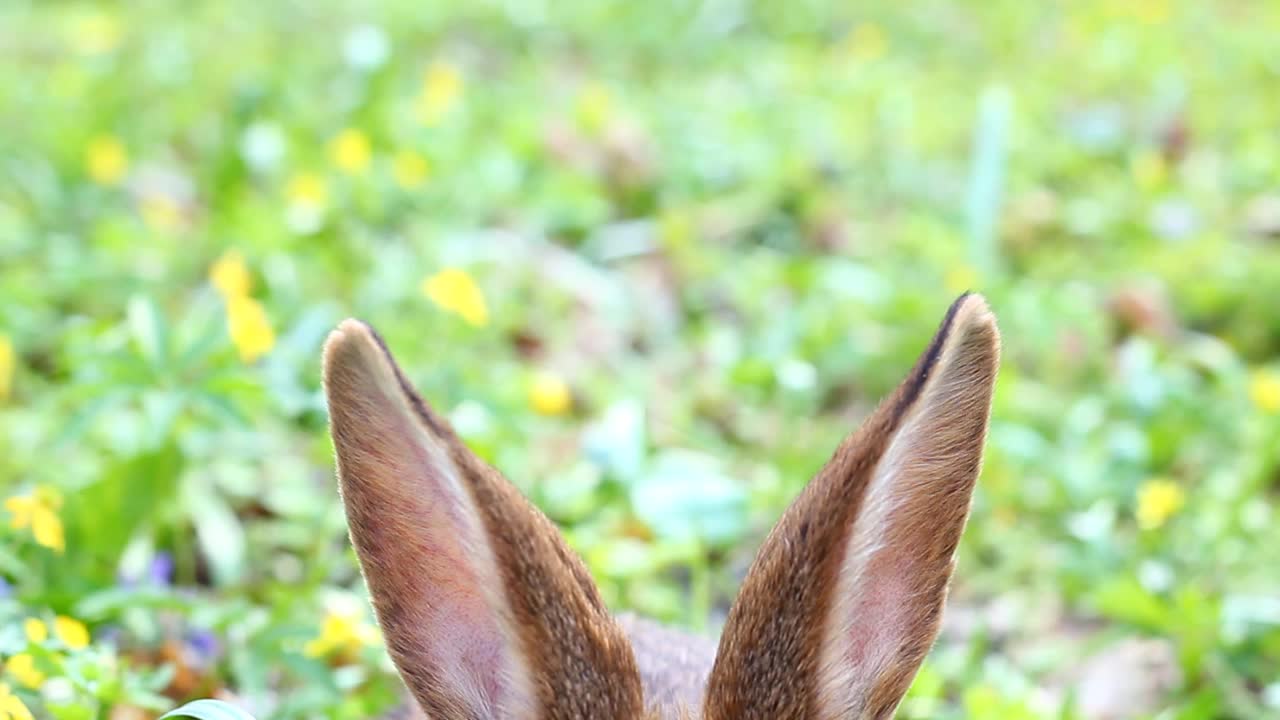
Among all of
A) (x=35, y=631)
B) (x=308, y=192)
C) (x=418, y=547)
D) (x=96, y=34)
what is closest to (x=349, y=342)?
(x=418, y=547)

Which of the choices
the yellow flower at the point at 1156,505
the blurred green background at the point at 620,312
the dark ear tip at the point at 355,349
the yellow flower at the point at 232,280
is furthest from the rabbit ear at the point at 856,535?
the yellow flower at the point at 232,280

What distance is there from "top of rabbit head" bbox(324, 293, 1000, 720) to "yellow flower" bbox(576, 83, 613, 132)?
3772 millimetres

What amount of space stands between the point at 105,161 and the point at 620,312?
5.71 ft

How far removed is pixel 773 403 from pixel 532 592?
2.33m

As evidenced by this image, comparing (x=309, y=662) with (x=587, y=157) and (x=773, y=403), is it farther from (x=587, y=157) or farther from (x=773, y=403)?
(x=587, y=157)

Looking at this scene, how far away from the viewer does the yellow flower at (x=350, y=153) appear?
14.9ft

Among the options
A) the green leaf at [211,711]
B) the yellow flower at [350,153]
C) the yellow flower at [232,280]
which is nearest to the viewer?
the green leaf at [211,711]

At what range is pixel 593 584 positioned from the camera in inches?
72.4

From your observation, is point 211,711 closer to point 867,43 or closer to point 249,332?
point 249,332

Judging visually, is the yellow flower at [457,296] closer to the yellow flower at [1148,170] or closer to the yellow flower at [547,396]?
the yellow flower at [547,396]

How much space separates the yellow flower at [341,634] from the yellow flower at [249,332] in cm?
72

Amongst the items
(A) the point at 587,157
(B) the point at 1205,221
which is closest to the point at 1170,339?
(B) the point at 1205,221

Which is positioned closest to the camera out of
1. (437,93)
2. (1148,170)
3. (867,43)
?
(1148,170)

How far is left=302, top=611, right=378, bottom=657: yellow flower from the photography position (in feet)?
8.41
